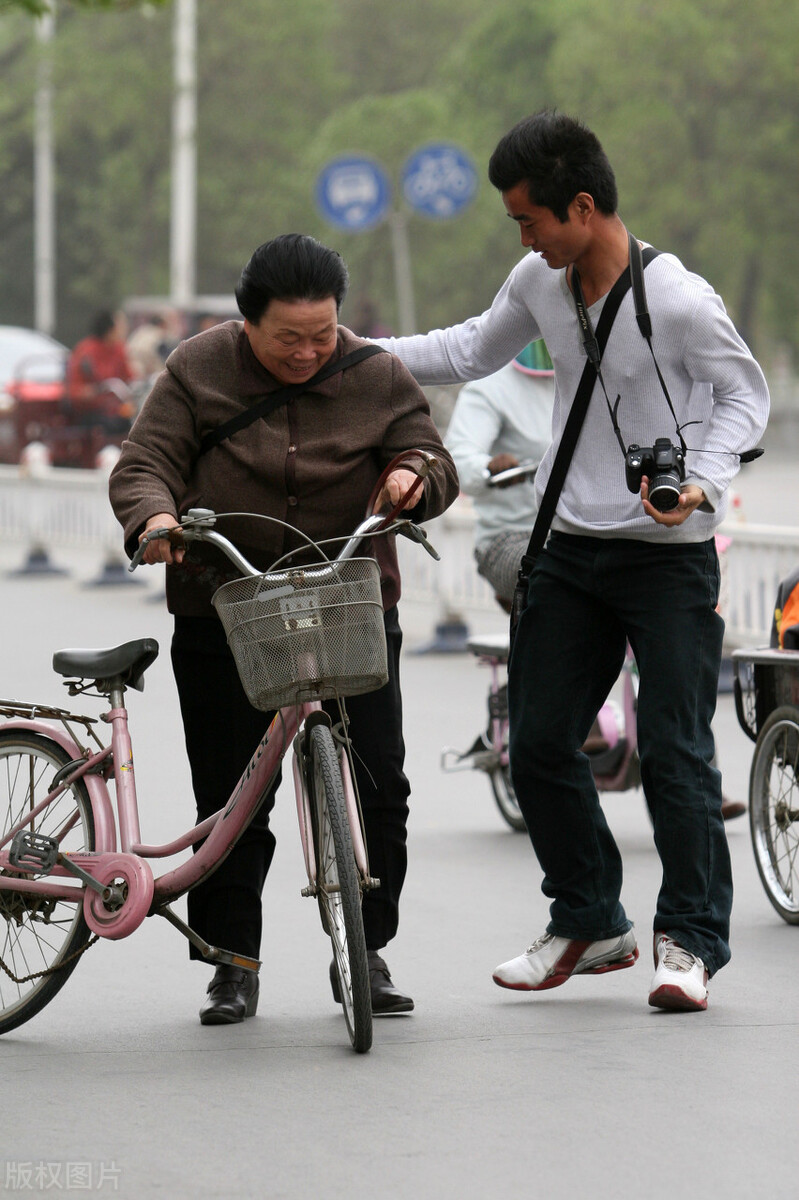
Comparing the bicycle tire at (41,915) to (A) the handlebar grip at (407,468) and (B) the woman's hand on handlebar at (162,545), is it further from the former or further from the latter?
(A) the handlebar grip at (407,468)

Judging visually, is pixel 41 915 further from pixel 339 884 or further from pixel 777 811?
pixel 777 811

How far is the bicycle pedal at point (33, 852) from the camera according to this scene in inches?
193

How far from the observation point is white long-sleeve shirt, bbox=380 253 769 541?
489cm

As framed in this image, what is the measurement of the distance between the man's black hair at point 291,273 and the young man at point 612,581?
45cm

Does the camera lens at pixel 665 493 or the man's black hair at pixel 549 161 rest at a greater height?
the man's black hair at pixel 549 161

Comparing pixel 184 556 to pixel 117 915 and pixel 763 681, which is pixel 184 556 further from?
pixel 763 681

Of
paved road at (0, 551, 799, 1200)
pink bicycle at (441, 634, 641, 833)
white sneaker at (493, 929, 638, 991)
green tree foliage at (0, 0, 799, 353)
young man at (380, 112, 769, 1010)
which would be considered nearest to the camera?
paved road at (0, 551, 799, 1200)

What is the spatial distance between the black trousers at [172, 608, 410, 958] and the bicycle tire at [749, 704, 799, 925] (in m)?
1.41

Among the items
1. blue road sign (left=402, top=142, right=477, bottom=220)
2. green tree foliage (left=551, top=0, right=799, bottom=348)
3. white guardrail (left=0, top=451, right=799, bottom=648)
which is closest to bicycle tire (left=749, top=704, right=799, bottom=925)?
white guardrail (left=0, top=451, right=799, bottom=648)

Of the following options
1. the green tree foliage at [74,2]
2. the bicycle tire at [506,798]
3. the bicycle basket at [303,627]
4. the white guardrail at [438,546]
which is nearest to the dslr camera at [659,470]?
the bicycle basket at [303,627]

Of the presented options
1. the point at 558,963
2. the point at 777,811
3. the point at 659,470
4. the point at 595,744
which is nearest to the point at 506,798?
the point at 595,744

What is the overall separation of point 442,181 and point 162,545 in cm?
1848

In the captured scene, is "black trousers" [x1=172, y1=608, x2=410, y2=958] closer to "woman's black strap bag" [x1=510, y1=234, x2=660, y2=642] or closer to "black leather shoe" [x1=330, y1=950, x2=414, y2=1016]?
"black leather shoe" [x1=330, y1=950, x2=414, y2=1016]

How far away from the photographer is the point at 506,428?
7.80m
